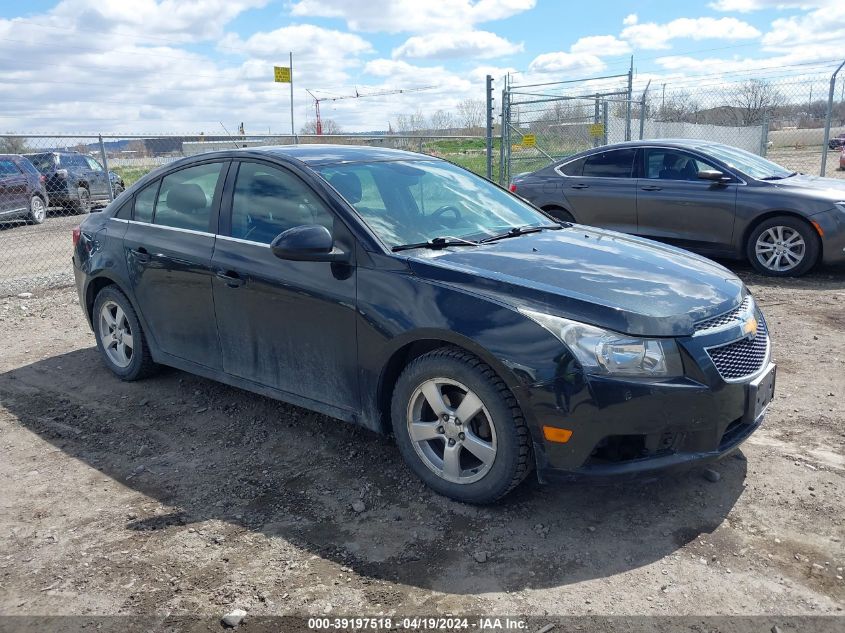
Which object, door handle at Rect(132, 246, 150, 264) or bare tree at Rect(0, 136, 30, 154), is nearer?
door handle at Rect(132, 246, 150, 264)

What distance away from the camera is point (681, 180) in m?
8.59

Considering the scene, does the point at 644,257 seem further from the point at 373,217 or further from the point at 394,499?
the point at 394,499

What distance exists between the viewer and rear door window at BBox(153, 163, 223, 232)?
14.9ft

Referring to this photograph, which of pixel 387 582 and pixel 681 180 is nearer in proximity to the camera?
pixel 387 582

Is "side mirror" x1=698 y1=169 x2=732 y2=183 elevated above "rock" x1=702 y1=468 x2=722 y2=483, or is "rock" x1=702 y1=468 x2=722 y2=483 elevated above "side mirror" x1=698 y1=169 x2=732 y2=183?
"side mirror" x1=698 y1=169 x2=732 y2=183

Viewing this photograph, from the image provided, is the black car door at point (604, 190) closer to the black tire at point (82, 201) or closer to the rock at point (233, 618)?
the rock at point (233, 618)

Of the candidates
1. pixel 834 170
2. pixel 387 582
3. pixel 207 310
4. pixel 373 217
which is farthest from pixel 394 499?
pixel 834 170

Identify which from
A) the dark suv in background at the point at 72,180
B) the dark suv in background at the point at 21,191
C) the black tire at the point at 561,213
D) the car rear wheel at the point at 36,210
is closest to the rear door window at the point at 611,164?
the black tire at the point at 561,213

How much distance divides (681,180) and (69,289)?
7.34 metres

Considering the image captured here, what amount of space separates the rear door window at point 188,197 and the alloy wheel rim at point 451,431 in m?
1.89

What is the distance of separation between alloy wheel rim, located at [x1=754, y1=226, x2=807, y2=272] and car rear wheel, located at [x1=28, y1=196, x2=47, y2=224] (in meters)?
14.4

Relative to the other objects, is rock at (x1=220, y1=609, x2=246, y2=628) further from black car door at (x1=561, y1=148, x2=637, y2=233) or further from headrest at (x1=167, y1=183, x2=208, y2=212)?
black car door at (x1=561, y1=148, x2=637, y2=233)

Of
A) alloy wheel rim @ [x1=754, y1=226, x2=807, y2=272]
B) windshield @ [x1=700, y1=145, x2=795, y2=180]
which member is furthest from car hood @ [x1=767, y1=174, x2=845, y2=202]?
alloy wheel rim @ [x1=754, y1=226, x2=807, y2=272]

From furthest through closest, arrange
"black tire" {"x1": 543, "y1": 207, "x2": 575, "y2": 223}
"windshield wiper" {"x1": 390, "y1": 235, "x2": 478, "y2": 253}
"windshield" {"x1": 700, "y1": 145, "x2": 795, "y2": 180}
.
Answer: "black tire" {"x1": 543, "y1": 207, "x2": 575, "y2": 223}, "windshield" {"x1": 700, "y1": 145, "x2": 795, "y2": 180}, "windshield wiper" {"x1": 390, "y1": 235, "x2": 478, "y2": 253}
